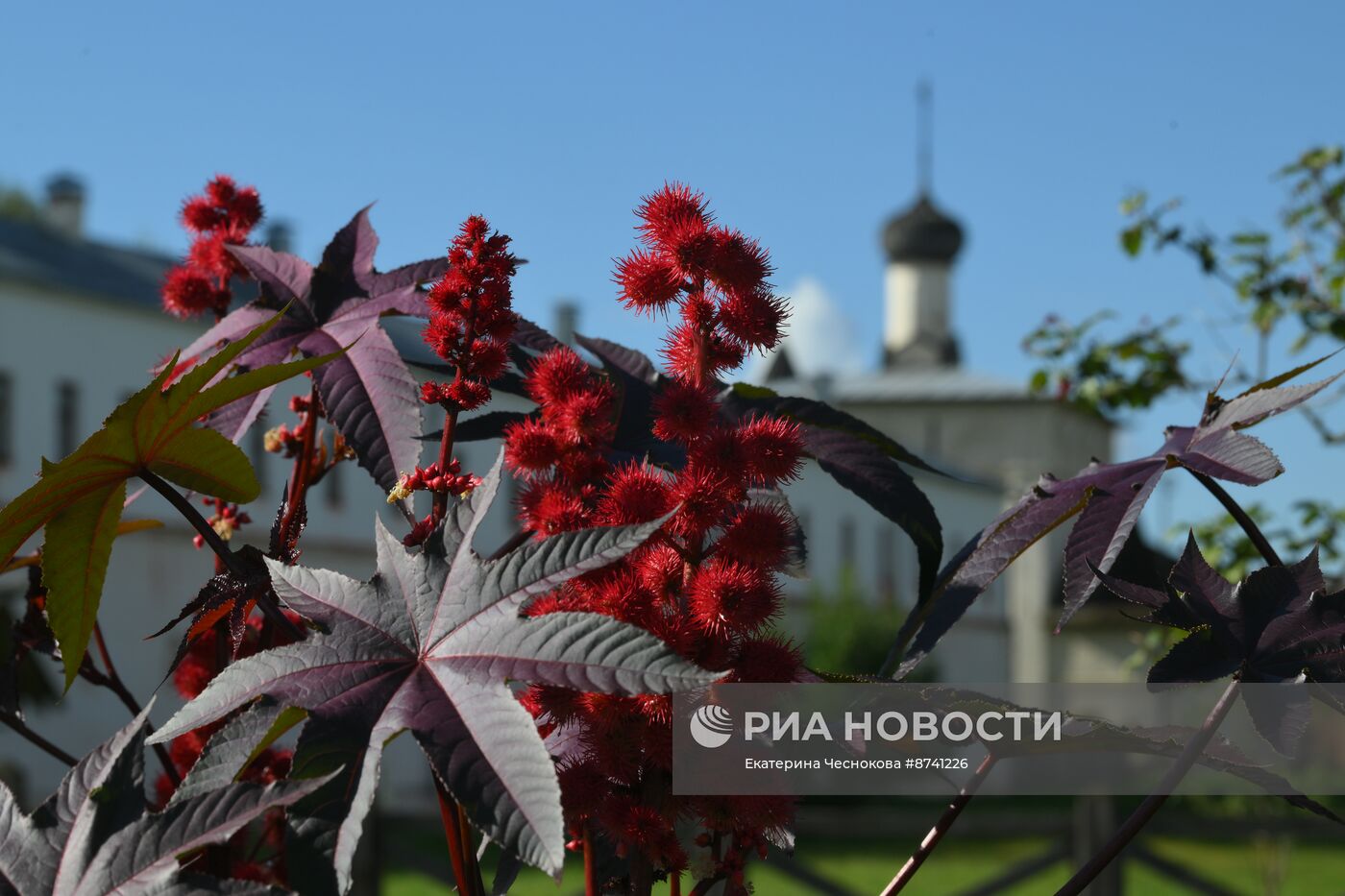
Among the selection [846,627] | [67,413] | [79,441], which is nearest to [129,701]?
[79,441]

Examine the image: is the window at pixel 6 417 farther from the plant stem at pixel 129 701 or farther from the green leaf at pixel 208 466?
the green leaf at pixel 208 466

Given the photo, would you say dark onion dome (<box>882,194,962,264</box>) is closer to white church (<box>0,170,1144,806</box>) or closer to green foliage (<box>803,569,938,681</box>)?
white church (<box>0,170,1144,806</box>)

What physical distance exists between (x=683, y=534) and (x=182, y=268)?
440 mm

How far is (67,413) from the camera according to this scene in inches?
675

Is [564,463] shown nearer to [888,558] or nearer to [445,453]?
[445,453]

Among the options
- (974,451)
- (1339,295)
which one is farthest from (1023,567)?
(1339,295)

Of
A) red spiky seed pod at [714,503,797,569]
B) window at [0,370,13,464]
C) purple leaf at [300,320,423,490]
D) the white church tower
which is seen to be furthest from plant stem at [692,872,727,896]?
the white church tower

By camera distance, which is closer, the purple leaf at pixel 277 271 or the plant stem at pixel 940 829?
the plant stem at pixel 940 829

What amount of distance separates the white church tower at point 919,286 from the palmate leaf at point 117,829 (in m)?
34.1

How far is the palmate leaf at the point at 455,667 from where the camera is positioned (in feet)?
1.47

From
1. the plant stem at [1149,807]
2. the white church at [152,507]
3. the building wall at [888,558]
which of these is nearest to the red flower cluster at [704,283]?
the plant stem at [1149,807]

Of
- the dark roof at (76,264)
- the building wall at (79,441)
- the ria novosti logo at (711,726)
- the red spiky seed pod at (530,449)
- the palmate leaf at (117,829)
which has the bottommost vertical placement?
the palmate leaf at (117,829)

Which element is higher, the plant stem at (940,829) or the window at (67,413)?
the window at (67,413)

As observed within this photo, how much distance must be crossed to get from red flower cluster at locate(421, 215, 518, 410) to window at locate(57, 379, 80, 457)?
17.6m
